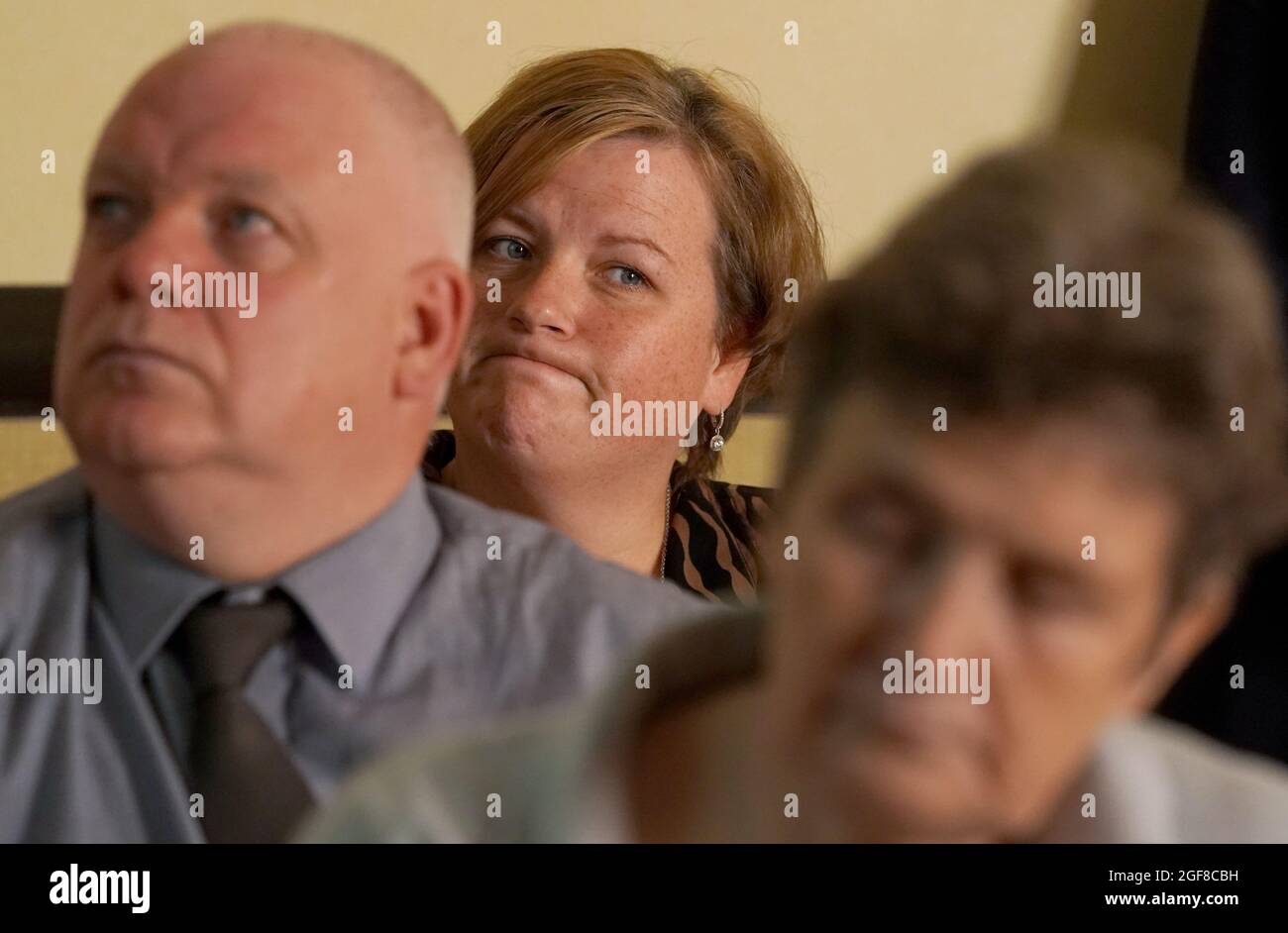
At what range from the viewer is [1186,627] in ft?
1.23

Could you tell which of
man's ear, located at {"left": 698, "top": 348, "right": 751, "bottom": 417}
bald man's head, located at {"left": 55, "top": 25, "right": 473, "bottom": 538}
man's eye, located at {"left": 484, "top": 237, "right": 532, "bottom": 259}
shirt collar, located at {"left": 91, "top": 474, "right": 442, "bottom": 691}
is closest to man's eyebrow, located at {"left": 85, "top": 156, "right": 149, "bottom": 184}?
bald man's head, located at {"left": 55, "top": 25, "right": 473, "bottom": 538}

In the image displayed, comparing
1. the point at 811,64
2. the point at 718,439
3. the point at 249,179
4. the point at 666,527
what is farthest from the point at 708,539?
the point at 249,179

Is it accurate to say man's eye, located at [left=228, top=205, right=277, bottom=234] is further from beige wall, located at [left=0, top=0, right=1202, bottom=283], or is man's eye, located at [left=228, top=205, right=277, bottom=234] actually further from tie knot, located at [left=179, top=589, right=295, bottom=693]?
beige wall, located at [left=0, top=0, right=1202, bottom=283]

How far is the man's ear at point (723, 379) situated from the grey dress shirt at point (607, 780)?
0.35 meters

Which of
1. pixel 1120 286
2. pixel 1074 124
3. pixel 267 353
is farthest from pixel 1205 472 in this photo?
pixel 1074 124

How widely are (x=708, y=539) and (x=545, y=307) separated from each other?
0.18 meters

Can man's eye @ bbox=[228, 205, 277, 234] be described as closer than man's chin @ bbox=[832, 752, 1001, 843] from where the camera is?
No

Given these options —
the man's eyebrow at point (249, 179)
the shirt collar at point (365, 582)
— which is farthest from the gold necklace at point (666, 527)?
the man's eyebrow at point (249, 179)

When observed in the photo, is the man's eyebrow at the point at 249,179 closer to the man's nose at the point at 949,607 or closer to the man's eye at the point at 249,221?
the man's eye at the point at 249,221

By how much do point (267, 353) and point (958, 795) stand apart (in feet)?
0.90

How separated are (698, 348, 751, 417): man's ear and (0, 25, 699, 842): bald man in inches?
10.3

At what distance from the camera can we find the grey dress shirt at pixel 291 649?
51cm

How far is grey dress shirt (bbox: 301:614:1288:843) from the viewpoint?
42 cm

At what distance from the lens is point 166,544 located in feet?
1.67
